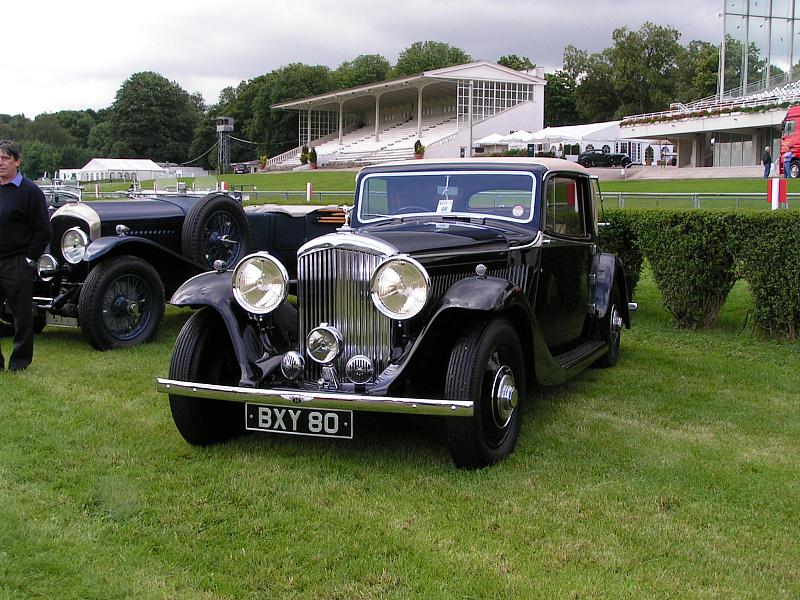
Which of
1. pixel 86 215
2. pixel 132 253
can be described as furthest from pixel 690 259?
pixel 86 215

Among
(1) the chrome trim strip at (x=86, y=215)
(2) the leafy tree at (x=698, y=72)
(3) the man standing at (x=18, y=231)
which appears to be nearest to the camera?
(3) the man standing at (x=18, y=231)

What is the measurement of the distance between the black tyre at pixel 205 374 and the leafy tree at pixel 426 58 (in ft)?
259

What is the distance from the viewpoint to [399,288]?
4.25 meters

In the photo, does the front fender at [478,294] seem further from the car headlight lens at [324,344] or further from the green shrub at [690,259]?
the green shrub at [690,259]

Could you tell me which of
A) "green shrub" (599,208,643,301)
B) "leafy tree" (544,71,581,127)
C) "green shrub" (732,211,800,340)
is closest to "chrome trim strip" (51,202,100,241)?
"green shrub" (599,208,643,301)

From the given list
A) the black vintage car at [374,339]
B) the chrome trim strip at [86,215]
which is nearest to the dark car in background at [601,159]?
the chrome trim strip at [86,215]

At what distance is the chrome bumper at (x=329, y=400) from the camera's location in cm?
390

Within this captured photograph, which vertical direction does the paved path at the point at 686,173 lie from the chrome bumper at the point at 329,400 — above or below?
above

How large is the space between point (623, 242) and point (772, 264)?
6.12ft

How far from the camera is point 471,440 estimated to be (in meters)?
4.12

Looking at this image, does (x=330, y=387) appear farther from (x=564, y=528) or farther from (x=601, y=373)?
(x=601, y=373)

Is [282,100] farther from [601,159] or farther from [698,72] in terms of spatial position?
[601,159]

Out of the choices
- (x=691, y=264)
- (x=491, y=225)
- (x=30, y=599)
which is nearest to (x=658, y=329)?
(x=691, y=264)

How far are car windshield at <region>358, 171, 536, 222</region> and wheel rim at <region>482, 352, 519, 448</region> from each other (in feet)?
4.80
